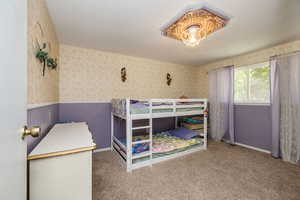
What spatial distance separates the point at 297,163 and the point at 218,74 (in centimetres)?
231

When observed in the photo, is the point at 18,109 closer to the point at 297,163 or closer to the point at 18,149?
the point at 18,149

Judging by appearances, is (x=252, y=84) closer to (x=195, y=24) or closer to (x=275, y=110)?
(x=275, y=110)

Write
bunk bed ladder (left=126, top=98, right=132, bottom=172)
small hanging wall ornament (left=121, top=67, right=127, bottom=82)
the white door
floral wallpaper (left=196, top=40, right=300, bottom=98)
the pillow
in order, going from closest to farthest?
the white door
bunk bed ladder (left=126, top=98, right=132, bottom=172)
floral wallpaper (left=196, top=40, right=300, bottom=98)
the pillow
small hanging wall ornament (left=121, top=67, right=127, bottom=82)

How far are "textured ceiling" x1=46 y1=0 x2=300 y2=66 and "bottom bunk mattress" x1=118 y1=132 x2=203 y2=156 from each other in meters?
1.98

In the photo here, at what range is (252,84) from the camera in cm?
297

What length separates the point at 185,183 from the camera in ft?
5.78

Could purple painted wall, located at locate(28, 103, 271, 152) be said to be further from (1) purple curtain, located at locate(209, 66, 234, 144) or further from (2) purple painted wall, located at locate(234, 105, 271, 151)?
(1) purple curtain, located at locate(209, 66, 234, 144)

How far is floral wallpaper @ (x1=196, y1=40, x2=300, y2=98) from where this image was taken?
243cm

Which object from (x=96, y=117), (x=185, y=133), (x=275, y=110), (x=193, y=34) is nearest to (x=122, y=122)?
(x=96, y=117)

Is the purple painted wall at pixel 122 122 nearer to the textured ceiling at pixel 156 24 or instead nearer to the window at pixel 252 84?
the window at pixel 252 84

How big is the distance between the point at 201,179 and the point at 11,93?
7.36 ft

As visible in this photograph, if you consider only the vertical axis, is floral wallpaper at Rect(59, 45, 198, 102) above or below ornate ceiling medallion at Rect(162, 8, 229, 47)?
below

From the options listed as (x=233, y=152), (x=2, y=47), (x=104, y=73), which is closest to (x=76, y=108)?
(x=104, y=73)

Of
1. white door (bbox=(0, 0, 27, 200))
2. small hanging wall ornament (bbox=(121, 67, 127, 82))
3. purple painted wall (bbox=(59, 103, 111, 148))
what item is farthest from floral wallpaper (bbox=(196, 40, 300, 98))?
white door (bbox=(0, 0, 27, 200))
